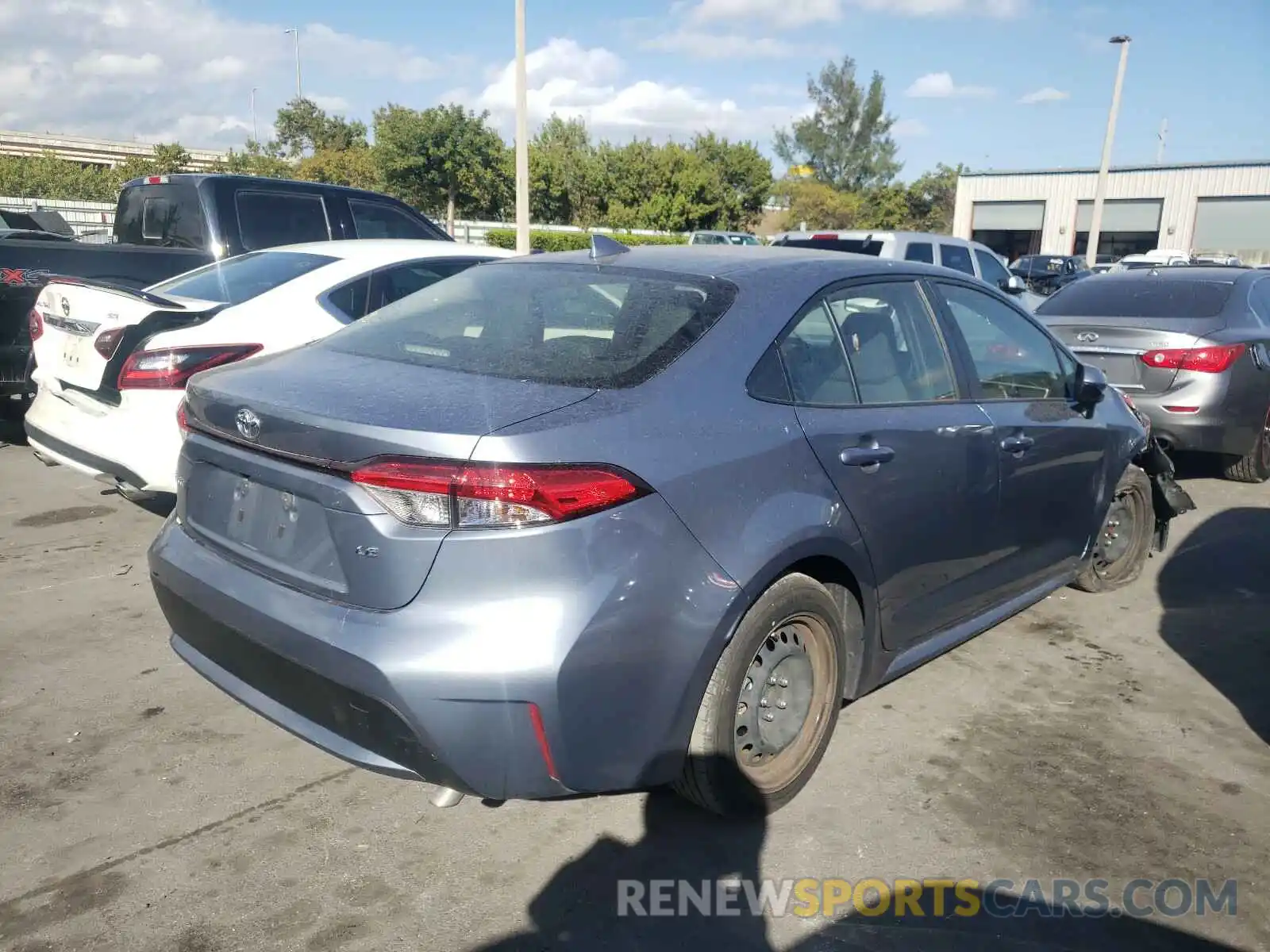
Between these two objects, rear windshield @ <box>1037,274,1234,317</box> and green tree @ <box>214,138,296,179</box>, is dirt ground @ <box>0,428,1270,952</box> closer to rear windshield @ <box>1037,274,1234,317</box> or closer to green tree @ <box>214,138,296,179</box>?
rear windshield @ <box>1037,274,1234,317</box>

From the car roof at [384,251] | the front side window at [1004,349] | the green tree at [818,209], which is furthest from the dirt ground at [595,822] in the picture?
the green tree at [818,209]

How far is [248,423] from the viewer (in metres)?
2.70

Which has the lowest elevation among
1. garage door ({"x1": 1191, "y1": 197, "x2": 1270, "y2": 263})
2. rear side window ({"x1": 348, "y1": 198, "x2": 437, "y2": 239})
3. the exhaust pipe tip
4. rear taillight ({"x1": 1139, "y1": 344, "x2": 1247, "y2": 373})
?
the exhaust pipe tip

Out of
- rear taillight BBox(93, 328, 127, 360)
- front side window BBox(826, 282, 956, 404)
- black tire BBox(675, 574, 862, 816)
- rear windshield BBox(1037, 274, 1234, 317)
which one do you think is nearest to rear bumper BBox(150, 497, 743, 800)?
black tire BBox(675, 574, 862, 816)

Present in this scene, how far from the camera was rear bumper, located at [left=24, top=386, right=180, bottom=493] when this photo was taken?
464 cm

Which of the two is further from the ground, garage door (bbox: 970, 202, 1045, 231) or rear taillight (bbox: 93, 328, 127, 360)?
garage door (bbox: 970, 202, 1045, 231)

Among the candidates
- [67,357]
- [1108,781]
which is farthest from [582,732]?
[67,357]

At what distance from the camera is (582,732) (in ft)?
7.85

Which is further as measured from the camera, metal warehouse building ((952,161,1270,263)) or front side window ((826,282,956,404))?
metal warehouse building ((952,161,1270,263))

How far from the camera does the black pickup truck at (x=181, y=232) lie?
7000 mm

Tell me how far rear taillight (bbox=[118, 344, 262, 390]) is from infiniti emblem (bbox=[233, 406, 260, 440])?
86.3 inches

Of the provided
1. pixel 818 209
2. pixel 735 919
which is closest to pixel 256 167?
pixel 818 209

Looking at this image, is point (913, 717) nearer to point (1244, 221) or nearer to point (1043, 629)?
point (1043, 629)

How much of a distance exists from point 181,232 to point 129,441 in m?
4.16
